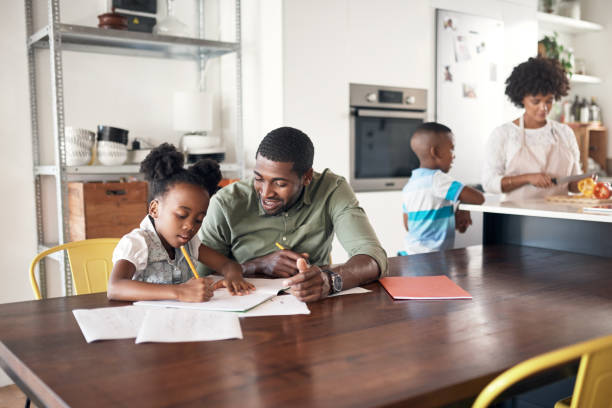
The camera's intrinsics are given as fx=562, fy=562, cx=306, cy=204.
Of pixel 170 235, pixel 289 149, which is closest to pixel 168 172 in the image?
pixel 170 235

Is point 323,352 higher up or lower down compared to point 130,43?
lower down

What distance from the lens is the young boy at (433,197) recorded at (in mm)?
2318

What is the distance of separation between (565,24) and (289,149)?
427 centimetres

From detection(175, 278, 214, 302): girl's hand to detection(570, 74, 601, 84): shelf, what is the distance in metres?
4.40

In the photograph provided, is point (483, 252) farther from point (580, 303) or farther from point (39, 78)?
point (39, 78)

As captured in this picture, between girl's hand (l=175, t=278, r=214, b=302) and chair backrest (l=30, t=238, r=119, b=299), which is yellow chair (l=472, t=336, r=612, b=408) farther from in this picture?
chair backrest (l=30, t=238, r=119, b=299)

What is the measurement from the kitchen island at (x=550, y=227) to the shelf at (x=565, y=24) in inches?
112

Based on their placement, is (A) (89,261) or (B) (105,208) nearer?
(A) (89,261)

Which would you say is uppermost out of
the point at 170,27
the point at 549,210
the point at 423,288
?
the point at 170,27

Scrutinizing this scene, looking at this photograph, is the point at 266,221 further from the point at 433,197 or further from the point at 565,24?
the point at 565,24

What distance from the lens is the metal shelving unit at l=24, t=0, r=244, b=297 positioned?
2592 mm

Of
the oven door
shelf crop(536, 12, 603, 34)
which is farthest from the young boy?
shelf crop(536, 12, 603, 34)

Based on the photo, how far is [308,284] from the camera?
1.31 metres

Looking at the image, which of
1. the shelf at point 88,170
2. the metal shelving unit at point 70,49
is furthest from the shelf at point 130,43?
the shelf at point 88,170
